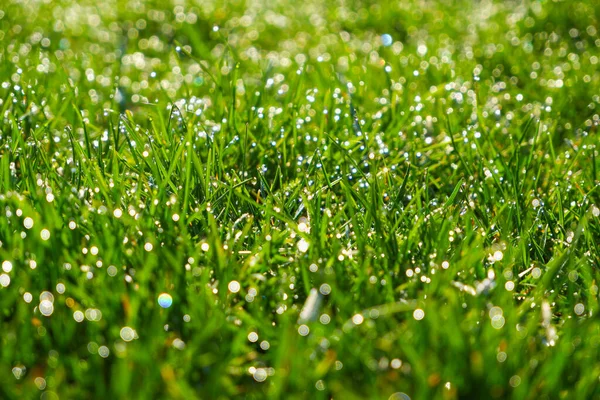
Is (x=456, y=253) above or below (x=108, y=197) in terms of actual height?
below

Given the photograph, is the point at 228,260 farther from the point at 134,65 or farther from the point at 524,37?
the point at 524,37

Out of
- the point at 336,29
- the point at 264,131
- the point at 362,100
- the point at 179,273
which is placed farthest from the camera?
the point at 336,29

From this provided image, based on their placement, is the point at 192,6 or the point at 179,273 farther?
the point at 192,6

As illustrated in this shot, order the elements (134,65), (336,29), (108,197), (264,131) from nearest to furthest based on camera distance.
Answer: (108,197) → (264,131) → (134,65) → (336,29)

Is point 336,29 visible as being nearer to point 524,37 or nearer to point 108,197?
point 524,37

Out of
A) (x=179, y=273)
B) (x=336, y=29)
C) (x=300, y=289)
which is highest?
(x=179, y=273)

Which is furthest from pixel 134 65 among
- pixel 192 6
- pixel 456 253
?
pixel 456 253
